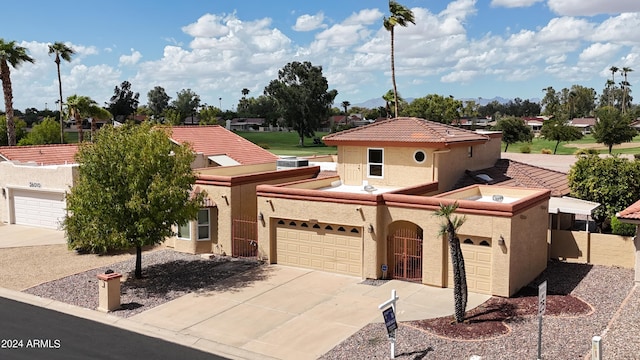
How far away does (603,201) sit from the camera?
27.0 metres

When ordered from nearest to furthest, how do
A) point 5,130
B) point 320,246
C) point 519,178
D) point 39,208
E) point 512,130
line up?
1. point 320,246
2. point 519,178
3. point 39,208
4. point 5,130
5. point 512,130

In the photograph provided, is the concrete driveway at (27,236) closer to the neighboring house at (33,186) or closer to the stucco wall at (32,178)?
the neighboring house at (33,186)

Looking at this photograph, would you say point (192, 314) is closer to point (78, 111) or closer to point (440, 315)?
point (440, 315)

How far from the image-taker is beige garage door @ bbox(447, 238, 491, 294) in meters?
19.8

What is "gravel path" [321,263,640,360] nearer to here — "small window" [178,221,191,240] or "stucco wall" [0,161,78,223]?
"small window" [178,221,191,240]

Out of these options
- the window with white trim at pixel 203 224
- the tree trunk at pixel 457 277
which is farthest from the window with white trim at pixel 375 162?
the tree trunk at pixel 457 277

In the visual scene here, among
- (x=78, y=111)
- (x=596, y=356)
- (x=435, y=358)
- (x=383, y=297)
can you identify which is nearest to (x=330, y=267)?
(x=383, y=297)

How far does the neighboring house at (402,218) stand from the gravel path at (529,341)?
9.80 feet

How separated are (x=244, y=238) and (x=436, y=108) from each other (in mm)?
81706

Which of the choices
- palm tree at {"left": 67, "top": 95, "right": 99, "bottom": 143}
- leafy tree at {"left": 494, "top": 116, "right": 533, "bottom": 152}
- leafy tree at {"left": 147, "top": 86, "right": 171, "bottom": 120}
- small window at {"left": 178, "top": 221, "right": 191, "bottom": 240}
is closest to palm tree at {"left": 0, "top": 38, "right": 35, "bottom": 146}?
palm tree at {"left": 67, "top": 95, "right": 99, "bottom": 143}

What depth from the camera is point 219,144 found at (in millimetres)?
38562

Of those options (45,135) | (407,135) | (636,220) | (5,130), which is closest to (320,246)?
(407,135)

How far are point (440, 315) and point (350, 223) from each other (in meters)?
5.55

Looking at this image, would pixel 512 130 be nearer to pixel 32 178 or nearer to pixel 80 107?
pixel 80 107
